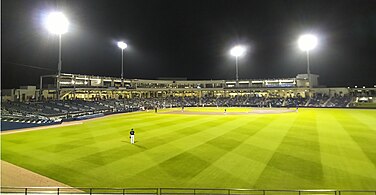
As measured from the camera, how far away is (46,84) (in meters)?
67.1

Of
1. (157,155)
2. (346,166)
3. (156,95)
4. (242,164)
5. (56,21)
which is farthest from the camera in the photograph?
(156,95)

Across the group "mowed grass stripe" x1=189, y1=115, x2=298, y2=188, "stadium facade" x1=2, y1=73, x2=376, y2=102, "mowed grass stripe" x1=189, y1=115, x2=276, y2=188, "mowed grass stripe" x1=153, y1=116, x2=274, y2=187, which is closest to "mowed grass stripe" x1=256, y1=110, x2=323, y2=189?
"mowed grass stripe" x1=189, y1=115, x2=298, y2=188

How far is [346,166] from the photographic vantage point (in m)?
14.4

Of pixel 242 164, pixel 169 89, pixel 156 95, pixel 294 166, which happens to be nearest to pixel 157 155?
pixel 242 164

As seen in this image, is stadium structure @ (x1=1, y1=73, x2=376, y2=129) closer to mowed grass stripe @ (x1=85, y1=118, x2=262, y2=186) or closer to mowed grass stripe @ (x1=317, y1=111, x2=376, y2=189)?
mowed grass stripe @ (x1=85, y1=118, x2=262, y2=186)

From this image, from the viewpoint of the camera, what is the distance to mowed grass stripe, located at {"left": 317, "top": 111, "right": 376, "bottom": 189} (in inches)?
468

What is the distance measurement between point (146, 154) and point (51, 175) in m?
6.15

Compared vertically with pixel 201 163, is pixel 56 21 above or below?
above

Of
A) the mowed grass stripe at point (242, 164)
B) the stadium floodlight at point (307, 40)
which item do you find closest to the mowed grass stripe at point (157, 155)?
the mowed grass stripe at point (242, 164)

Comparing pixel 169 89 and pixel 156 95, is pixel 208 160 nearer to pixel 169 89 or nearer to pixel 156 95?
pixel 169 89

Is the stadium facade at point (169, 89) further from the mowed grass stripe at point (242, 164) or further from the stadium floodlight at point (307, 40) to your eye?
the mowed grass stripe at point (242, 164)

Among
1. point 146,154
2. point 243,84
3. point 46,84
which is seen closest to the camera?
point 146,154

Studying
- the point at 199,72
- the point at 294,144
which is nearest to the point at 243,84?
the point at 199,72

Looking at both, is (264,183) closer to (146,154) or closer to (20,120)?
(146,154)
